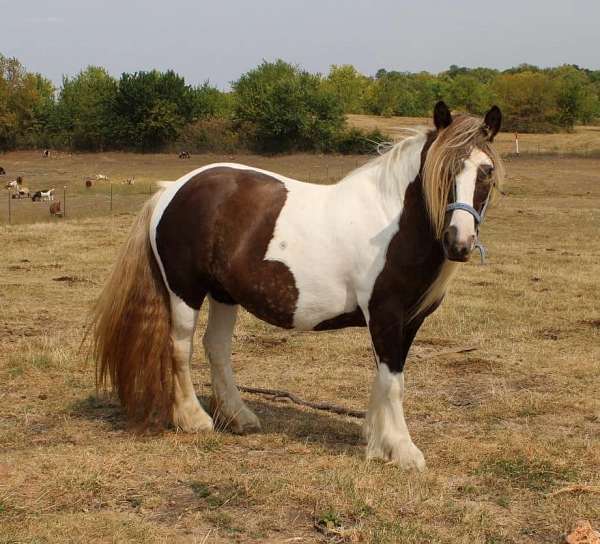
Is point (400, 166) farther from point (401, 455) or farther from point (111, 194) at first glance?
point (111, 194)

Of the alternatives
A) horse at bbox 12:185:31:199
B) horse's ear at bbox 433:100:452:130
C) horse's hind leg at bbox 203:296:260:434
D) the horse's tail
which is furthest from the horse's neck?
horse at bbox 12:185:31:199

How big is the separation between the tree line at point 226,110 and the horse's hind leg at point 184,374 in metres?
36.1

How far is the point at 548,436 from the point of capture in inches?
203

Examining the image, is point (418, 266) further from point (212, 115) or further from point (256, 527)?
point (212, 115)

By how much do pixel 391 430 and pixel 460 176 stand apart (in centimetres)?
156

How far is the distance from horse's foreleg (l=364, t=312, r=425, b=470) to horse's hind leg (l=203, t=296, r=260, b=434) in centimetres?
98

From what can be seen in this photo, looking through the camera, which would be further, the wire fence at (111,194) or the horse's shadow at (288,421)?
the wire fence at (111,194)

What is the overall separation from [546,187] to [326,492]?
23135 millimetres

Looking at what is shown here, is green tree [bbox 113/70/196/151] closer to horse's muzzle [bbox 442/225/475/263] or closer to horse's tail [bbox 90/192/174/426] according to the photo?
Result: horse's tail [bbox 90/192/174/426]

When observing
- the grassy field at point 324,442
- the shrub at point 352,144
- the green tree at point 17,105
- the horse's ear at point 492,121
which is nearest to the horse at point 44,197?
the grassy field at point 324,442

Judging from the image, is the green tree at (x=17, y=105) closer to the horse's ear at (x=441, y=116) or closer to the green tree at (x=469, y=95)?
the green tree at (x=469, y=95)

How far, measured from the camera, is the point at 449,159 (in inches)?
168

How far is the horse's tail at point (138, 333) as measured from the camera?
202 inches

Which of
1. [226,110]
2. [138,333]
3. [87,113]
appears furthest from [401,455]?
[226,110]
